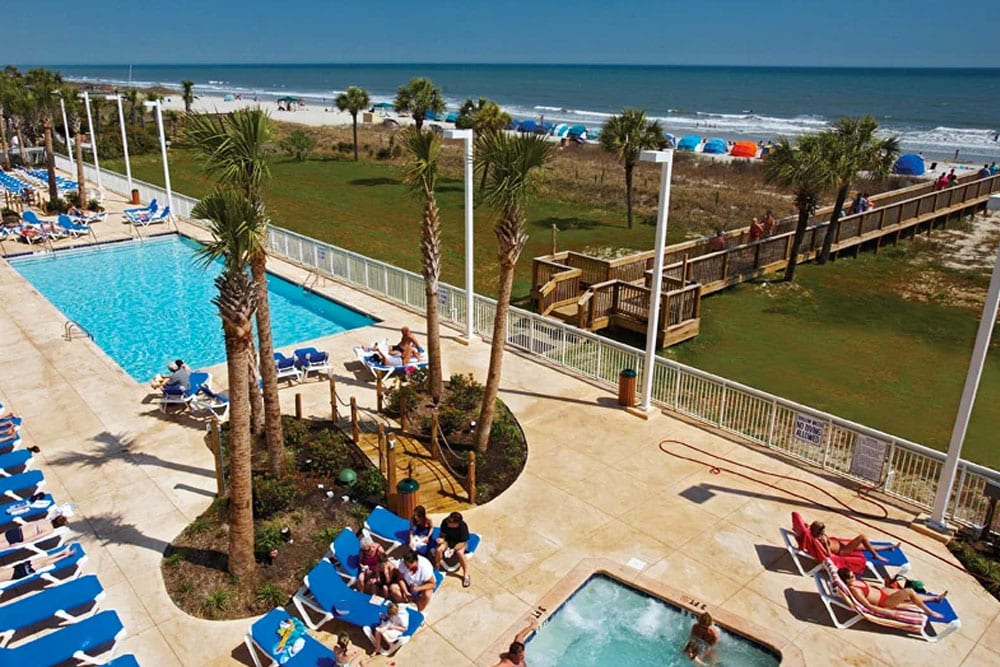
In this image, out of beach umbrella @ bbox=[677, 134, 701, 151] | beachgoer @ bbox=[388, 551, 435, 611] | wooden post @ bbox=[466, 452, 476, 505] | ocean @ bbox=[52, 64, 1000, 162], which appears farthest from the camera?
ocean @ bbox=[52, 64, 1000, 162]

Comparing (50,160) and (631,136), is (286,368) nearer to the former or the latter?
(631,136)

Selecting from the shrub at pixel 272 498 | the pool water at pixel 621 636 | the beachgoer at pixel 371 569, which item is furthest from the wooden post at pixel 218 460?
the pool water at pixel 621 636

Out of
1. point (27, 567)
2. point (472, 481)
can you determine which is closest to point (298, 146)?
point (472, 481)

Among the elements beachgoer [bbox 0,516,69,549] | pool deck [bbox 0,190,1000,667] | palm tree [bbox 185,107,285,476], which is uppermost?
palm tree [bbox 185,107,285,476]

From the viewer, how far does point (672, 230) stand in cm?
3222

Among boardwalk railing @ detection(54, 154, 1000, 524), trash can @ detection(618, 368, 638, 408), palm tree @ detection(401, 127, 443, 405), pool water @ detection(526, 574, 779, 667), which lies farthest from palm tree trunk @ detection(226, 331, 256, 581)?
boardwalk railing @ detection(54, 154, 1000, 524)

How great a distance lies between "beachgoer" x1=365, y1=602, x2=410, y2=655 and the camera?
825 cm

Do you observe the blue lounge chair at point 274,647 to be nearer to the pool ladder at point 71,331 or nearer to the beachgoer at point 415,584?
the beachgoer at point 415,584

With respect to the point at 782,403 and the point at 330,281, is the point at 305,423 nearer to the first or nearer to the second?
the point at 782,403

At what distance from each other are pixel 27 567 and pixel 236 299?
4.46 metres

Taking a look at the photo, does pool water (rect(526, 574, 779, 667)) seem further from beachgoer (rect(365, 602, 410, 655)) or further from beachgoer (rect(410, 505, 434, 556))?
beachgoer (rect(410, 505, 434, 556))

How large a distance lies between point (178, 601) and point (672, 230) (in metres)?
27.0

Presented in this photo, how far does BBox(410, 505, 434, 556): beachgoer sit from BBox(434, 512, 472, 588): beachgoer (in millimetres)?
166

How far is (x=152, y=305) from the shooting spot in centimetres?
2225
